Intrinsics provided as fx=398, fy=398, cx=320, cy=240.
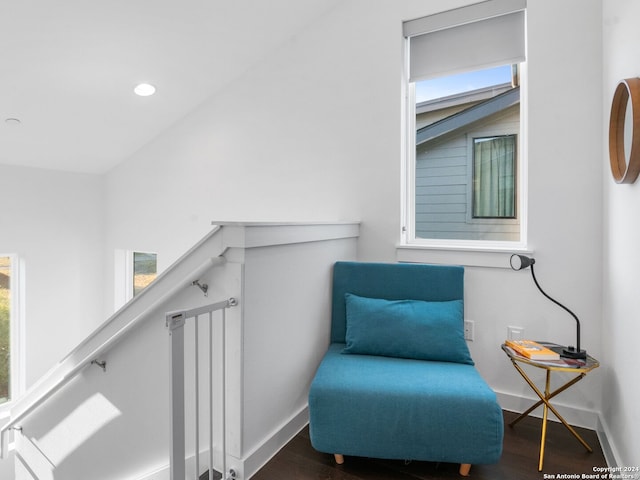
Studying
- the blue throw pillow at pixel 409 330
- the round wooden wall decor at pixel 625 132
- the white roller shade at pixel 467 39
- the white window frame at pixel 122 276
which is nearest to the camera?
the round wooden wall decor at pixel 625 132

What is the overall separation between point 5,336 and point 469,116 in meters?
4.39

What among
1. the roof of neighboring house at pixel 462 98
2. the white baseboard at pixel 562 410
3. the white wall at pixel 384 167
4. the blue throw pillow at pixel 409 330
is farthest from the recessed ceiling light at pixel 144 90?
the white baseboard at pixel 562 410

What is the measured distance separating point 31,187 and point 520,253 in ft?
13.6

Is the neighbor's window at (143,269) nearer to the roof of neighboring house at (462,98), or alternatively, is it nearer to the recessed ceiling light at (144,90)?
the recessed ceiling light at (144,90)

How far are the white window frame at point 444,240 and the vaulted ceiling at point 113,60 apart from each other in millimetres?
1043

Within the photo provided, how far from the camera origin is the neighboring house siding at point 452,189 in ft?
7.99

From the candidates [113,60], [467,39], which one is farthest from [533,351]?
[113,60]

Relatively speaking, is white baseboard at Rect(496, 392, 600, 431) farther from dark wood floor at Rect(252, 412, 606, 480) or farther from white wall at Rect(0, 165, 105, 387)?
white wall at Rect(0, 165, 105, 387)

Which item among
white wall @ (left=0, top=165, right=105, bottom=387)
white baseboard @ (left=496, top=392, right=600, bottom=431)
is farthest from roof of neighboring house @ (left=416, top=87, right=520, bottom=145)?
white wall @ (left=0, top=165, right=105, bottom=387)

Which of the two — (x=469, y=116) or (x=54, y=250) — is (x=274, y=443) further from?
(x=54, y=250)

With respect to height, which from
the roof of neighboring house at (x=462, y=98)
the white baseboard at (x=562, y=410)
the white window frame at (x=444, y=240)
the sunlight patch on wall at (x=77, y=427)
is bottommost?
the sunlight patch on wall at (x=77, y=427)

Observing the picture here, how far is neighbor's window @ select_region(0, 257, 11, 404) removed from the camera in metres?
3.70

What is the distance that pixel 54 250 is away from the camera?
392 cm

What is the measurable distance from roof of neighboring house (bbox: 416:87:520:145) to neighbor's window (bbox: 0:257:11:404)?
3.86 meters
